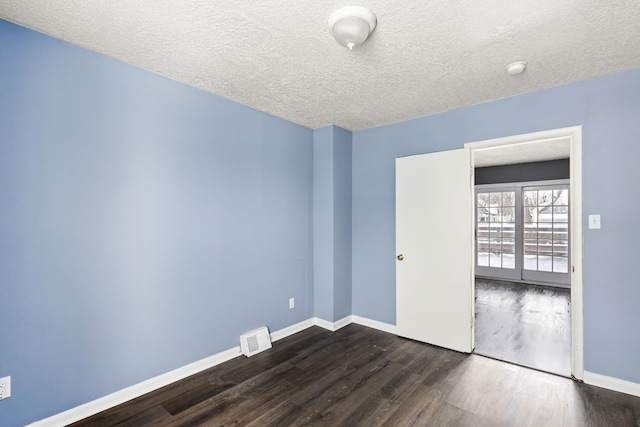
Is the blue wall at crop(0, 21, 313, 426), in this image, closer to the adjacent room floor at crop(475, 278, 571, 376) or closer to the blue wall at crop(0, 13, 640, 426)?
the blue wall at crop(0, 13, 640, 426)

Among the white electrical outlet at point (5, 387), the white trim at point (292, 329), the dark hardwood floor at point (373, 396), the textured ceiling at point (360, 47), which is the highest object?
the textured ceiling at point (360, 47)

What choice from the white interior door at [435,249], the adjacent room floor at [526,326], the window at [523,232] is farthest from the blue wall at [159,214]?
the window at [523,232]

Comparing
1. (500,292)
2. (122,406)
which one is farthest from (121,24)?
(500,292)

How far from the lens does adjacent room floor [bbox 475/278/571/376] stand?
2.92 m

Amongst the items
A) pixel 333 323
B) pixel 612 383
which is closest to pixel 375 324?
pixel 333 323

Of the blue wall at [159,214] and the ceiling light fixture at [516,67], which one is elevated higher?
the ceiling light fixture at [516,67]

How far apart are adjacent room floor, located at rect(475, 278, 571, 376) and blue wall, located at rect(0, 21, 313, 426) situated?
2.59 metres

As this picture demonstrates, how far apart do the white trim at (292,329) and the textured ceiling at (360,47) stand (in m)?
2.59

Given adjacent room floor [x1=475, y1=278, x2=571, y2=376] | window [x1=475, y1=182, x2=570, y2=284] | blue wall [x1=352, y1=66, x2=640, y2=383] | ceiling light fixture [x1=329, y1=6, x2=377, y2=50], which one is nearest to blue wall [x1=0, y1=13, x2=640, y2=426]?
blue wall [x1=352, y1=66, x2=640, y2=383]

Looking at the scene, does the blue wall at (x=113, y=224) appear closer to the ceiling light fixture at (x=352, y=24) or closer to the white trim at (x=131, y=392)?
the white trim at (x=131, y=392)

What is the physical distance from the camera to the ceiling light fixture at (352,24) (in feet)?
5.49

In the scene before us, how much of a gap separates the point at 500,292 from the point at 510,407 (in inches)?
147

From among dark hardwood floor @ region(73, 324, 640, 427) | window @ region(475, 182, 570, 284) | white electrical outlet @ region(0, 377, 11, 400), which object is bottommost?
dark hardwood floor @ region(73, 324, 640, 427)

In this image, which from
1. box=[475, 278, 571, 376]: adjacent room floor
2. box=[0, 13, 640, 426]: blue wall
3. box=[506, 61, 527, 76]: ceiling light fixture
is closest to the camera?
box=[0, 13, 640, 426]: blue wall
